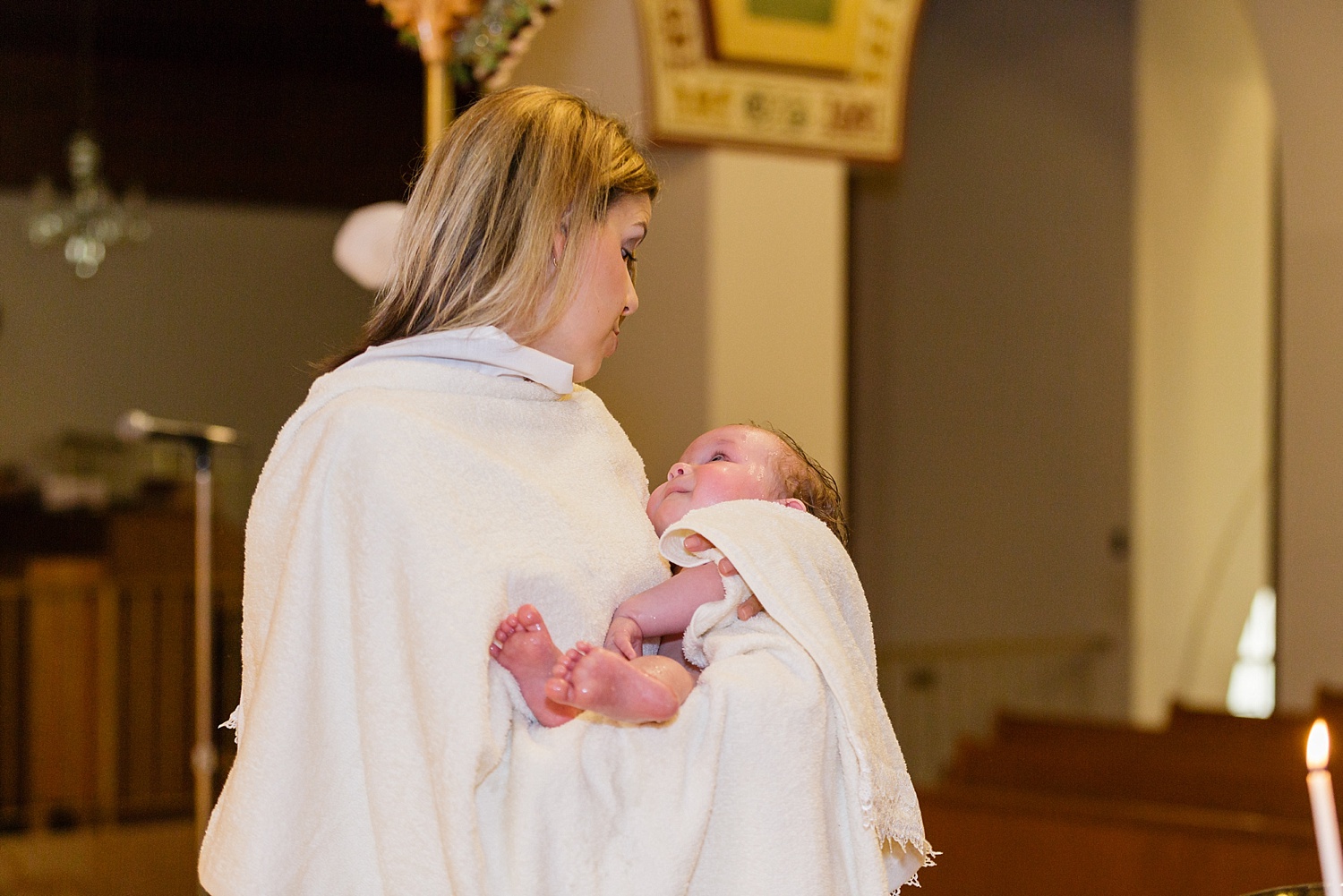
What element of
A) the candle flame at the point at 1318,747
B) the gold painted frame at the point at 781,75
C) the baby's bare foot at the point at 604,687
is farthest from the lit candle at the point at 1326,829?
the gold painted frame at the point at 781,75

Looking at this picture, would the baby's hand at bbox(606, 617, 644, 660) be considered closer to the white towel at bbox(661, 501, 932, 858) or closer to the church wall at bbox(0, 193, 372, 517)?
the white towel at bbox(661, 501, 932, 858)

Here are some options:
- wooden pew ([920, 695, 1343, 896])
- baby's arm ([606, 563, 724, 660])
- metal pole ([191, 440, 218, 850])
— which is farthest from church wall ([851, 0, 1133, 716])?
baby's arm ([606, 563, 724, 660])

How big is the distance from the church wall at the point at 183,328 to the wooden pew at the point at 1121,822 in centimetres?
709

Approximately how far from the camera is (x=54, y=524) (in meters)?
8.92

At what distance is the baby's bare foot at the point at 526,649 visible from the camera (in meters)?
1.44

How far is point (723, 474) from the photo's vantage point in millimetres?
1767

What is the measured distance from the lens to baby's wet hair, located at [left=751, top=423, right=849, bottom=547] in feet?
5.87

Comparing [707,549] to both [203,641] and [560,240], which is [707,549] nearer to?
[560,240]

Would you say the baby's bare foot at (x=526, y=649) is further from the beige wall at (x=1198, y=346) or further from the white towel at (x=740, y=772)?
the beige wall at (x=1198, y=346)

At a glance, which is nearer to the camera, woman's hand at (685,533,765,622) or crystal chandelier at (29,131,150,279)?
woman's hand at (685,533,765,622)

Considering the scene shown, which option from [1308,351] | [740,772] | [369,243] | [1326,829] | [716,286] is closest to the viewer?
[1326,829]

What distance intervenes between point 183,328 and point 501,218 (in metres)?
10.3

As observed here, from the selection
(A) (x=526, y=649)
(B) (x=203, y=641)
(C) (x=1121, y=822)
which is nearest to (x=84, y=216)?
(B) (x=203, y=641)

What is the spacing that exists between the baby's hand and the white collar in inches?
10.9
